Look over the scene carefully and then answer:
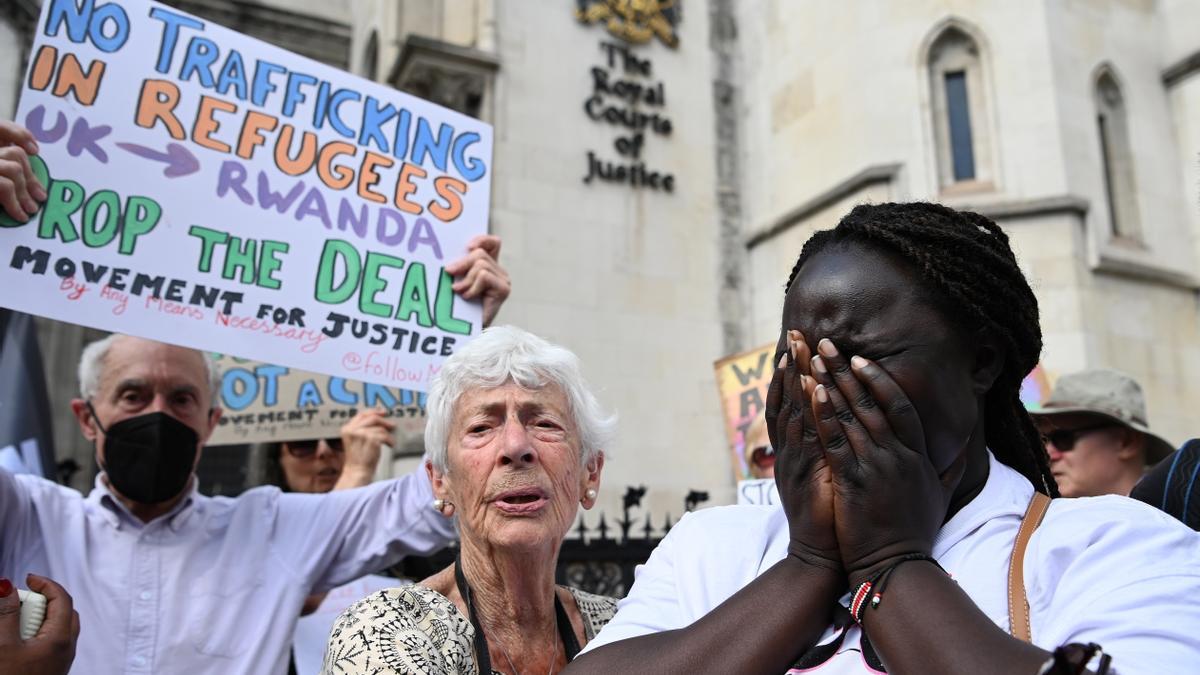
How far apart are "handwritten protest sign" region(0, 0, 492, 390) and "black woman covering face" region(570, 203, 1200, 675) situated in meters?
2.05

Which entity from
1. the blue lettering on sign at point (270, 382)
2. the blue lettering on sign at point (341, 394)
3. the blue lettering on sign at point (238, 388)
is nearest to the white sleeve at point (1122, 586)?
the blue lettering on sign at point (341, 394)

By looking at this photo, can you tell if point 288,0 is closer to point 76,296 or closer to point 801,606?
point 76,296

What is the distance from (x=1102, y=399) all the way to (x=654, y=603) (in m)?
2.90

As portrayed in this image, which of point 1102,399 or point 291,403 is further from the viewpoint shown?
point 291,403

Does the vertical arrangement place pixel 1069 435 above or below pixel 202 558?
above

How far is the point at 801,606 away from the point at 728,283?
8826 millimetres

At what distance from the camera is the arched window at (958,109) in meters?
9.17

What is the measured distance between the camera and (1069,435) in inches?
149

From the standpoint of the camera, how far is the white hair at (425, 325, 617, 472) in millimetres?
2504

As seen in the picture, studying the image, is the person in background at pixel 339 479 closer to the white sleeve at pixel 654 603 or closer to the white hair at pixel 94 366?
the white hair at pixel 94 366

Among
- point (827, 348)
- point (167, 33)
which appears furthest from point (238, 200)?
point (827, 348)

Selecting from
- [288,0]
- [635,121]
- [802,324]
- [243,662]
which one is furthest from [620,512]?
[288,0]

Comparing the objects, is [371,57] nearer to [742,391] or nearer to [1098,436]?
[742,391]

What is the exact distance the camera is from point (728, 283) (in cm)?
1004
